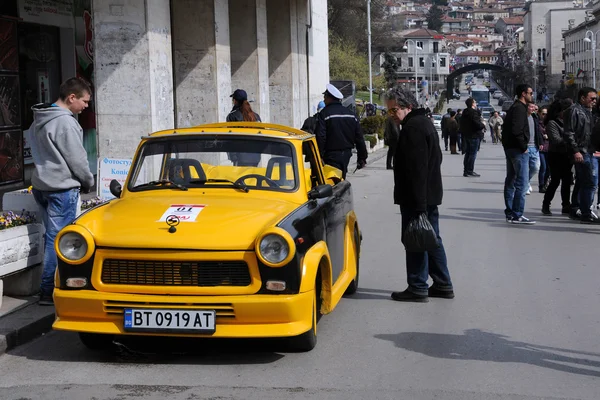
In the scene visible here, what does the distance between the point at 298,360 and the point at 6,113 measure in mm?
12815

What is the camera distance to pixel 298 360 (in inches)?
262

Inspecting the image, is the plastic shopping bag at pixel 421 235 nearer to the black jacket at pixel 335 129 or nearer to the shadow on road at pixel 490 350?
the shadow on road at pixel 490 350

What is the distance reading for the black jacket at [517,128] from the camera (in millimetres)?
13672

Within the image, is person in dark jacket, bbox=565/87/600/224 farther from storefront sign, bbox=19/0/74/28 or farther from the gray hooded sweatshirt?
storefront sign, bbox=19/0/74/28

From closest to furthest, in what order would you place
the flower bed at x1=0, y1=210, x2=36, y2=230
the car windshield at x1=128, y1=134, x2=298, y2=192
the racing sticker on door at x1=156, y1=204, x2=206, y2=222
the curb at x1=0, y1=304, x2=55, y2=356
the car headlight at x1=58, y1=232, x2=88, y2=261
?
1. the car headlight at x1=58, y1=232, x2=88, y2=261
2. the racing sticker on door at x1=156, y1=204, x2=206, y2=222
3. the curb at x1=0, y1=304, x2=55, y2=356
4. the car windshield at x1=128, y1=134, x2=298, y2=192
5. the flower bed at x1=0, y1=210, x2=36, y2=230

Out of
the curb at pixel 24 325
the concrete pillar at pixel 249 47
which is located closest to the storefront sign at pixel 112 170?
the curb at pixel 24 325

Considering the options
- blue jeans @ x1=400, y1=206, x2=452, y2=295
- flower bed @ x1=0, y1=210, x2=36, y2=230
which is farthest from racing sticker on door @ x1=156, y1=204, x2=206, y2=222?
blue jeans @ x1=400, y1=206, x2=452, y2=295

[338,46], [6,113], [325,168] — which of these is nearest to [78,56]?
[6,113]

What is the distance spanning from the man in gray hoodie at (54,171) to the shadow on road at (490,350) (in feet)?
9.10

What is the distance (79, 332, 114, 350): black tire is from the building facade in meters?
8.60

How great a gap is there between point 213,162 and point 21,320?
1.93 meters

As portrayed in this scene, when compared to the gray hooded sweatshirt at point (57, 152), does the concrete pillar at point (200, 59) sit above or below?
above

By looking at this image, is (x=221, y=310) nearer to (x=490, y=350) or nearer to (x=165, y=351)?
(x=165, y=351)

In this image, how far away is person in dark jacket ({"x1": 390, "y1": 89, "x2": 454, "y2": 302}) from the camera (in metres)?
8.41
